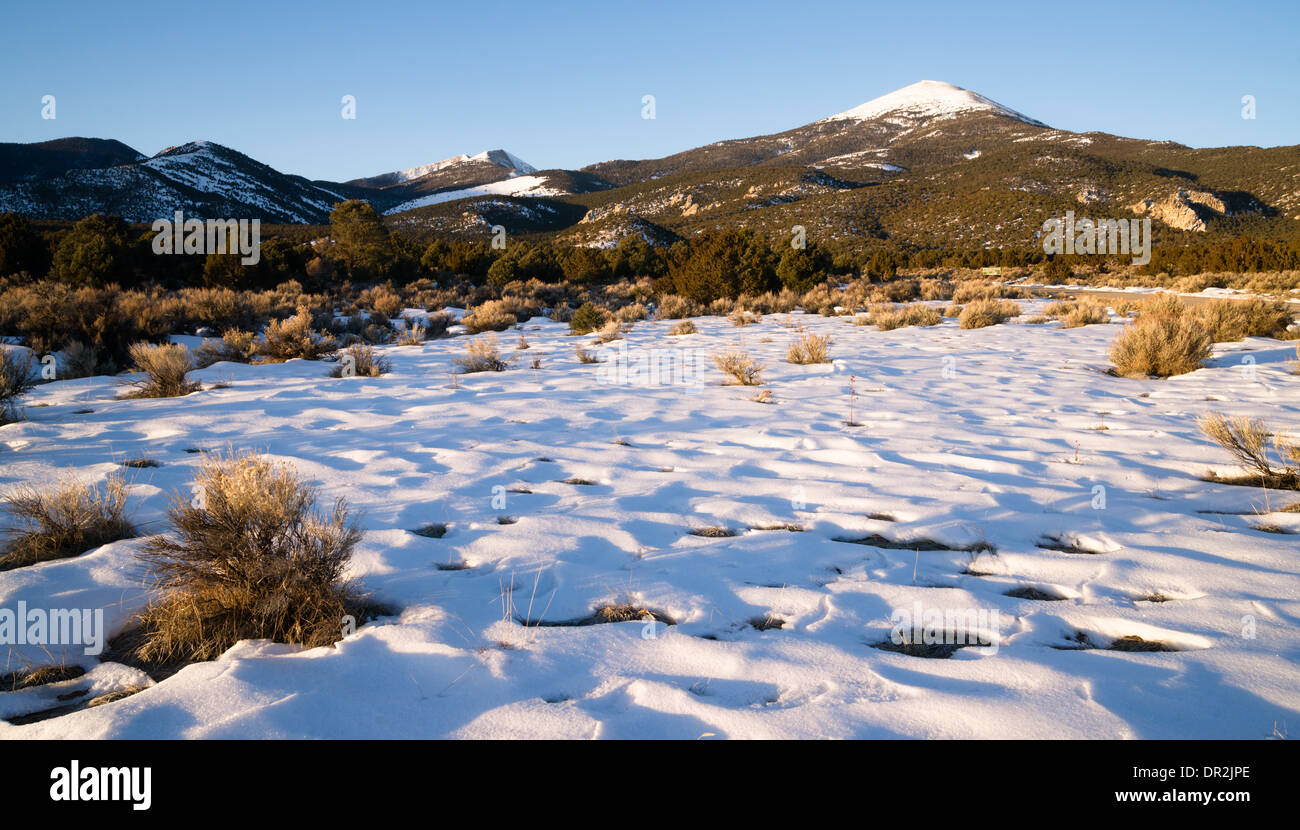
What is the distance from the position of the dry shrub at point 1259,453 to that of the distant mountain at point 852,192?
52.0 m

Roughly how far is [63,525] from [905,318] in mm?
14011

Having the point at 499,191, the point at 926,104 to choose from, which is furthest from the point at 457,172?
the point at 926,104

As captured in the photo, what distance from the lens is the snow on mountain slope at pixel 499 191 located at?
10553 centimetres

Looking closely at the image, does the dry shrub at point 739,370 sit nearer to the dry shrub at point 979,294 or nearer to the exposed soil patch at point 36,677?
the exposed soil patch at point 36,677

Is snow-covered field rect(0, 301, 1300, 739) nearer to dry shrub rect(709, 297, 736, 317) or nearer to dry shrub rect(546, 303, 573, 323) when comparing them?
dry shrub rect(546, 303, 573, 323)

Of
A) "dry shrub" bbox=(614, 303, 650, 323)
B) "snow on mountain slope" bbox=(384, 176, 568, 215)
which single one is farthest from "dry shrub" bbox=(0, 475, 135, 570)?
"snow on mountain slope" bbox=(384, 176, 568, 215)

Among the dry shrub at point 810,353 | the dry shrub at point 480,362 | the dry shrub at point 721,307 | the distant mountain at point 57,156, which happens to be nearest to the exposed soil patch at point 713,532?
the dry shrub at point 810,353

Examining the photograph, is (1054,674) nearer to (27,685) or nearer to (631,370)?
(27,685)

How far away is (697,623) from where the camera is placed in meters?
2.38

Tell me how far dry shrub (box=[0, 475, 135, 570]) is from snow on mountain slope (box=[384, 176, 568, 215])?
339 feet

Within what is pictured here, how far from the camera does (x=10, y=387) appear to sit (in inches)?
224

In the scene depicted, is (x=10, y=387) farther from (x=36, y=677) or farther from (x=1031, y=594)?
(x=1031, y=594)

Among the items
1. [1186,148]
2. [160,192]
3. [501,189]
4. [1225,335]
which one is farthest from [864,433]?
[501,189]

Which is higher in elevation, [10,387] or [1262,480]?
[10,387]
